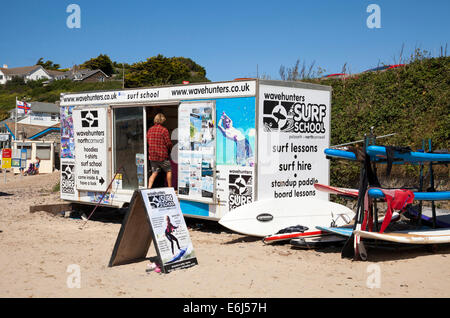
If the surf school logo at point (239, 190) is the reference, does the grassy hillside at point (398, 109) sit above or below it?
above

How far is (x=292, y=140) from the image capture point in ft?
25.1

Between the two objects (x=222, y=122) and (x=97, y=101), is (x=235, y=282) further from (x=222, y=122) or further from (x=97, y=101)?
(x=97, y=101)

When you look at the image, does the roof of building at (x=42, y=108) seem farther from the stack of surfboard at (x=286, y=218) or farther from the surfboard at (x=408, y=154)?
the surfboard at (x=408, y=154)

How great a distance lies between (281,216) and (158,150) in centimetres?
285

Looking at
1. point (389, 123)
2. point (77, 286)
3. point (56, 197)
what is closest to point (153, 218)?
point (77, 286)

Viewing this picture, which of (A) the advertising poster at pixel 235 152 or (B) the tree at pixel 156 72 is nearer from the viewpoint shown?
(A) the advertising poster at pixel 235 152

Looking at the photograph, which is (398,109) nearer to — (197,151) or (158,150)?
(197,151)

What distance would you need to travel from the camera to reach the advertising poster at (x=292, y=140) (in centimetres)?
732

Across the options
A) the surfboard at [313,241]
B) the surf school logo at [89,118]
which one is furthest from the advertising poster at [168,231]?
the surf school logo at [89,118]

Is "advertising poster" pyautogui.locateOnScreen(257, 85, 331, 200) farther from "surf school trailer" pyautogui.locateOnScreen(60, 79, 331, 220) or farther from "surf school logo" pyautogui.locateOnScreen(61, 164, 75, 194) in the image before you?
"surf school logo" pyautogui.locateOnScreen(61, 164, 75, 194)

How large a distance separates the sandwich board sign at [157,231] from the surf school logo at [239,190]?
1.86 meters

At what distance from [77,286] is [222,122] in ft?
12.7

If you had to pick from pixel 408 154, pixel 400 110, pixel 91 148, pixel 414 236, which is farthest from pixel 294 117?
pixel 91 148
